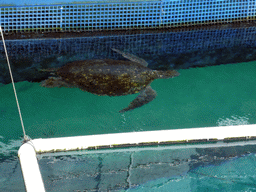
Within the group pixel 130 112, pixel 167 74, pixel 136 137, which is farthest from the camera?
pixel 167 74

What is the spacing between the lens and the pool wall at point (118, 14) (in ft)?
17.3

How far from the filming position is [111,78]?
4992mm

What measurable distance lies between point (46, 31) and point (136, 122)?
226 cm

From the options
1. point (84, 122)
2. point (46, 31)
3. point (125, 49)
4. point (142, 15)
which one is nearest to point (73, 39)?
point (46, 31)

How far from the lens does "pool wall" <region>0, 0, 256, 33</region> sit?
5273 millimetres

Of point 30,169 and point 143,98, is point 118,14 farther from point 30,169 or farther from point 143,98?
point 30,169

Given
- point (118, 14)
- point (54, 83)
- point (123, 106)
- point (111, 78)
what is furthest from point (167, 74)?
point (54, 83)

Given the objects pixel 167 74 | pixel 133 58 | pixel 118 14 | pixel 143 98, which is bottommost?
pixel 143 98

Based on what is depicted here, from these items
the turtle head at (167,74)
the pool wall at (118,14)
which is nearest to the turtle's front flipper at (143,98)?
the turtle head at (167,74)

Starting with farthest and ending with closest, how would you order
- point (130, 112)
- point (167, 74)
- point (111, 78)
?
point (167, 74), point (111, 78), point (130, 112)

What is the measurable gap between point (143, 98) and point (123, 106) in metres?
0.33

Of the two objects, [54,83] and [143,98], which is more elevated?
[54,83]

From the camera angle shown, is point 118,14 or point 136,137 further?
point 118,14

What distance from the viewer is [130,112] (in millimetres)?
4562
